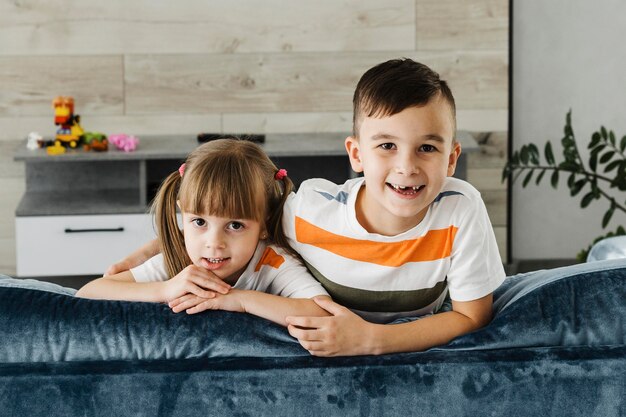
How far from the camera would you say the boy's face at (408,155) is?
61.2 inches

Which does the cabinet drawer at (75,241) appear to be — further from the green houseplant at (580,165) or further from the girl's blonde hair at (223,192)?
the girl's blonde hair at (223,192)

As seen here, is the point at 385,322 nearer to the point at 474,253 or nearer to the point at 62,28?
the point at 474,253

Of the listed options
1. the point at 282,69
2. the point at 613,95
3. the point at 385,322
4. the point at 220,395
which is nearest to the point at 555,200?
the point at 613,95

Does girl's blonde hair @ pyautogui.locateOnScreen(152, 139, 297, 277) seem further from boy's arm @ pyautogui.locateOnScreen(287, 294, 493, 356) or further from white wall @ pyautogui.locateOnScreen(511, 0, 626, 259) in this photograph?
white wall @ pyautogui.locateOnScreen(511, 0, 626, 259)

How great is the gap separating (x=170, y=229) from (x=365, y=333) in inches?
19.4

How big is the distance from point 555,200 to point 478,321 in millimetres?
2813

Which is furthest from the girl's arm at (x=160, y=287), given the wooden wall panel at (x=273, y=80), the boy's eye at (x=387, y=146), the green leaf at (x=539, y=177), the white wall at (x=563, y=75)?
the white wall at (x=563, y=75)

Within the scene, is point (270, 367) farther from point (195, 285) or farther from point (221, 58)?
point (221, 58)

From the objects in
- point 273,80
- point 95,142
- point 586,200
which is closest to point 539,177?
point 586,200

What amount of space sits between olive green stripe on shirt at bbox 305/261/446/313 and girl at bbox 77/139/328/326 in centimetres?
6

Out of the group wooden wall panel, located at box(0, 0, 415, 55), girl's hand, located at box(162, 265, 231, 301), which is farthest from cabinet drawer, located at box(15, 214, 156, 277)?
girl's hand, located at box(162, 265, 231, 301)

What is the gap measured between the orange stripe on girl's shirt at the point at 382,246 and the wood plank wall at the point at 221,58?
236cm

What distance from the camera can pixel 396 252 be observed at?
1693mm

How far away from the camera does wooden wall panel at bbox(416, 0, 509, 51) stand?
4008 mm
